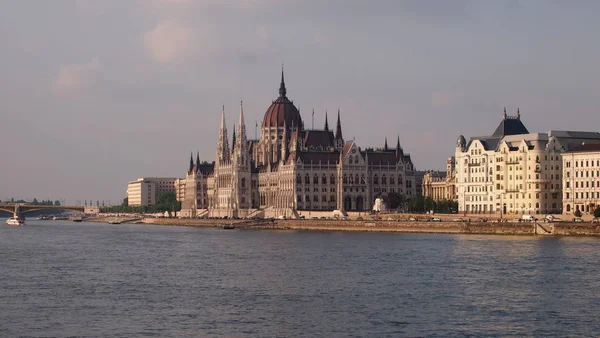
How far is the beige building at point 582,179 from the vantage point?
135 metres

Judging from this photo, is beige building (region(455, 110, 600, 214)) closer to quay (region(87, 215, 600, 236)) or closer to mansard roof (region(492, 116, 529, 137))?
mansard roof (region(492, 116, 529, 137))

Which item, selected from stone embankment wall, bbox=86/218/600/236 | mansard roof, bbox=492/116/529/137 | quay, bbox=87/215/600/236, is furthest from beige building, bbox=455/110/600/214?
stone embankment wall, bbox=86/218/600/236

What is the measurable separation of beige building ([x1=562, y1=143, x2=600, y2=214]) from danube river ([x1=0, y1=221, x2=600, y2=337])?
39.4 metres

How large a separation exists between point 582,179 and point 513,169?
46.5 feet

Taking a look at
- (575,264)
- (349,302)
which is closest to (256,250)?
(575,264)

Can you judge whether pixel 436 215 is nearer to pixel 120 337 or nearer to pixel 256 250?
pixel 256 250

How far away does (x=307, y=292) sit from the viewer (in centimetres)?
6128

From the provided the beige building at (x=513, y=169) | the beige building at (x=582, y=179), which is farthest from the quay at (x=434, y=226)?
the beige building at (x=513, y=169)

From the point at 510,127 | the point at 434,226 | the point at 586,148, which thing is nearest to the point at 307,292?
the point at 434,226

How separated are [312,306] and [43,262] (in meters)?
34.3

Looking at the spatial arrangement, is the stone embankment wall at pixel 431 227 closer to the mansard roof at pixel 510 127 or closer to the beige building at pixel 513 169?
the beige building at pixel 513 169

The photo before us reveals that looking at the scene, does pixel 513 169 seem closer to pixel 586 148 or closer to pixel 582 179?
pixel 586 148

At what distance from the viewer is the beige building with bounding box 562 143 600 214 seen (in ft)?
442

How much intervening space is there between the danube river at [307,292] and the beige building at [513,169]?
157ft
